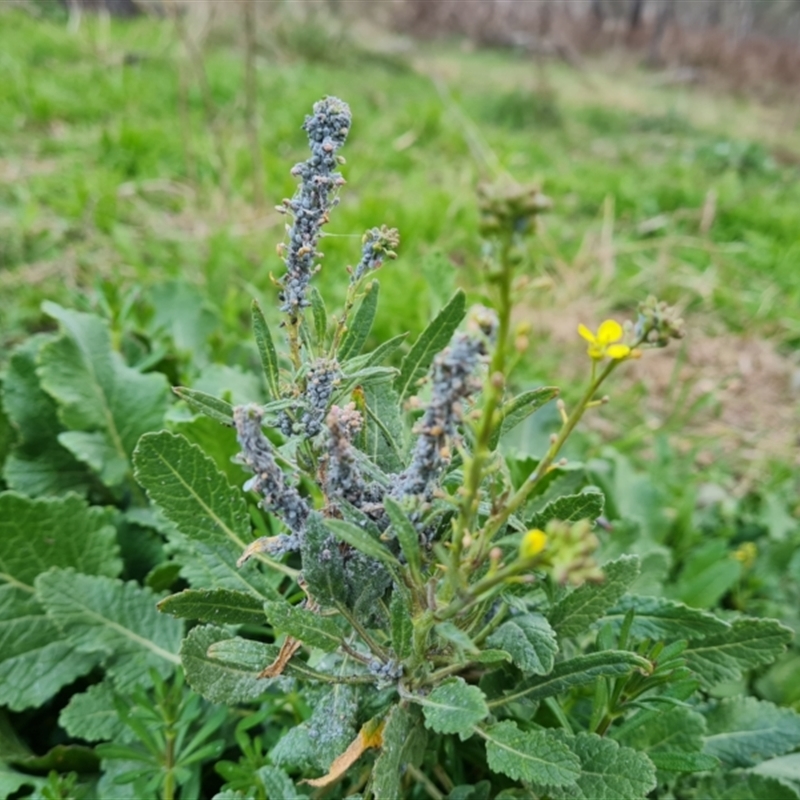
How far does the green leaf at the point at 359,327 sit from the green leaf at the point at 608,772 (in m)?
0.51

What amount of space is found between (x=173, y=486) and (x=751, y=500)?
1.90 m

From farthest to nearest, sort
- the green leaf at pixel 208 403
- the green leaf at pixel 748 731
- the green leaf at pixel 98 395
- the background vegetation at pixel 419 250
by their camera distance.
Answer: the background vegetation at pixel 419 250 < the green leaf at pixel 98 395 < the green leaf at pixel 748 731 < the green leaf at pixel 208 403

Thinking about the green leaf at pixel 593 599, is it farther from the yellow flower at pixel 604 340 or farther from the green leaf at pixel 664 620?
the yellow flower at pixel 604 340

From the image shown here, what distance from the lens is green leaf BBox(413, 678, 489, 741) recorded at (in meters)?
0.72

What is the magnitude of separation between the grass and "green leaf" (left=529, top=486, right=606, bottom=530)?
1.19 ft

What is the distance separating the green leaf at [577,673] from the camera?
2.71 feet

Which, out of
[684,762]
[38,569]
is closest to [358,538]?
[684,762]

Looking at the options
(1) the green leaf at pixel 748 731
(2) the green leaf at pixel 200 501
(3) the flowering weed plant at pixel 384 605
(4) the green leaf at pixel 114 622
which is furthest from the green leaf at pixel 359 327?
(1) the green leaf at pixel 748 731

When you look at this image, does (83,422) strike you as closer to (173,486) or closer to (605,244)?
(173,486)

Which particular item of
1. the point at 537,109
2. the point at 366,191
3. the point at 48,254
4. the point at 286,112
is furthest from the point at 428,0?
the point at 48,254

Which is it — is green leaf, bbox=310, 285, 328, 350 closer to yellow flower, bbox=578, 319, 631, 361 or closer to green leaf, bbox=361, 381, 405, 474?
green leaf, bbox=361, 381, 405, 474

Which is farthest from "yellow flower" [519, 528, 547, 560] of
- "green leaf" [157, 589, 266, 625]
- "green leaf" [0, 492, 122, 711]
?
"green leaf" [0, 492, 122, 711]

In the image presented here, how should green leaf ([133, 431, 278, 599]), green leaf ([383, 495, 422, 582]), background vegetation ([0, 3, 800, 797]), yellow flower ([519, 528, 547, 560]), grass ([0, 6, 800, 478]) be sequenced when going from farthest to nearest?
1. grass ([0, 6, 800, 478])
2. background vegetation ([0, 3, 800, 797])
3. green leaf ([133, 431, 278, 599])
4. green leaf ([383, 495, 422, 582])
5. yellow flower ([519, 528, 547, 560])

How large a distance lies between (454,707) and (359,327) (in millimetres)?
435
